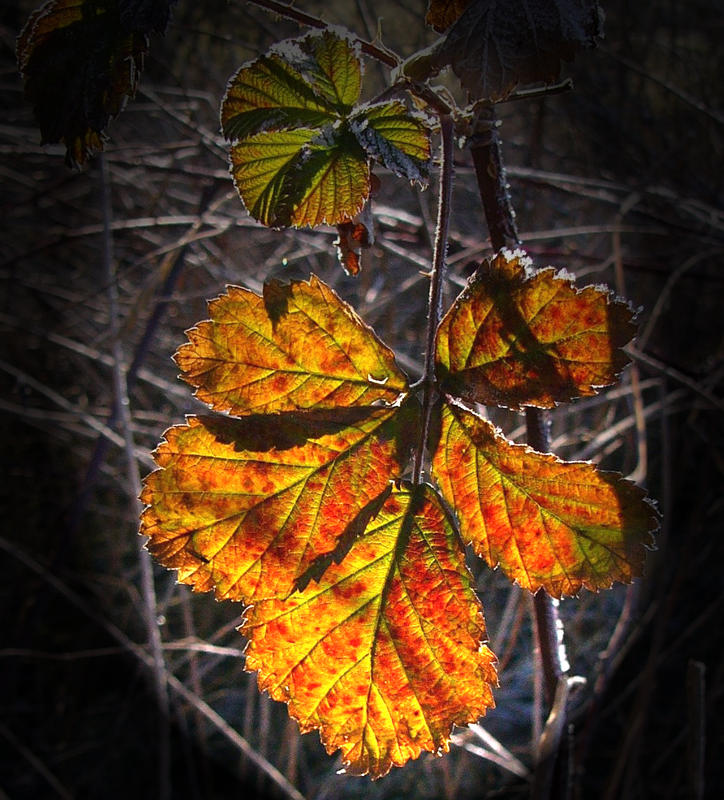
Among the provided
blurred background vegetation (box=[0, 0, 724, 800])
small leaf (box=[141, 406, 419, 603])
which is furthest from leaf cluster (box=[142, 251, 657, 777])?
blurred background vegetation (box=[0, 0, 724, 800])

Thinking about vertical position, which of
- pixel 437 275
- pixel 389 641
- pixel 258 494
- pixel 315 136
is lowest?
pixel 389 641

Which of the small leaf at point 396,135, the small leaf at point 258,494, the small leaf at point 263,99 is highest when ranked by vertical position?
the small leaf at point 263,99

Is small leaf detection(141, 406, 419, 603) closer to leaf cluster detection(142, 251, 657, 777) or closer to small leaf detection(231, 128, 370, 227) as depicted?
leaf cluster detection(142, 251, 657, 777)

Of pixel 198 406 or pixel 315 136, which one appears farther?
pixel 198 406

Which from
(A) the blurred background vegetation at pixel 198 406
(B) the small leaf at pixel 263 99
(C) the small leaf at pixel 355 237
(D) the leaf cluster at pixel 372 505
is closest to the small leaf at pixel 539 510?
(D) the leaf cluster at pixel 372 505

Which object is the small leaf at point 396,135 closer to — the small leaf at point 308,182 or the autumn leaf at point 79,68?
the small leaf at point 308,182

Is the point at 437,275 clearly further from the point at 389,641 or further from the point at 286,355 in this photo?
the point at 389,641

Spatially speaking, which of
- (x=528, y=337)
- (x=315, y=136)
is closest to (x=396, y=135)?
(x=315, y=136)

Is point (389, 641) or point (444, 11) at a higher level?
point (444, 11)
